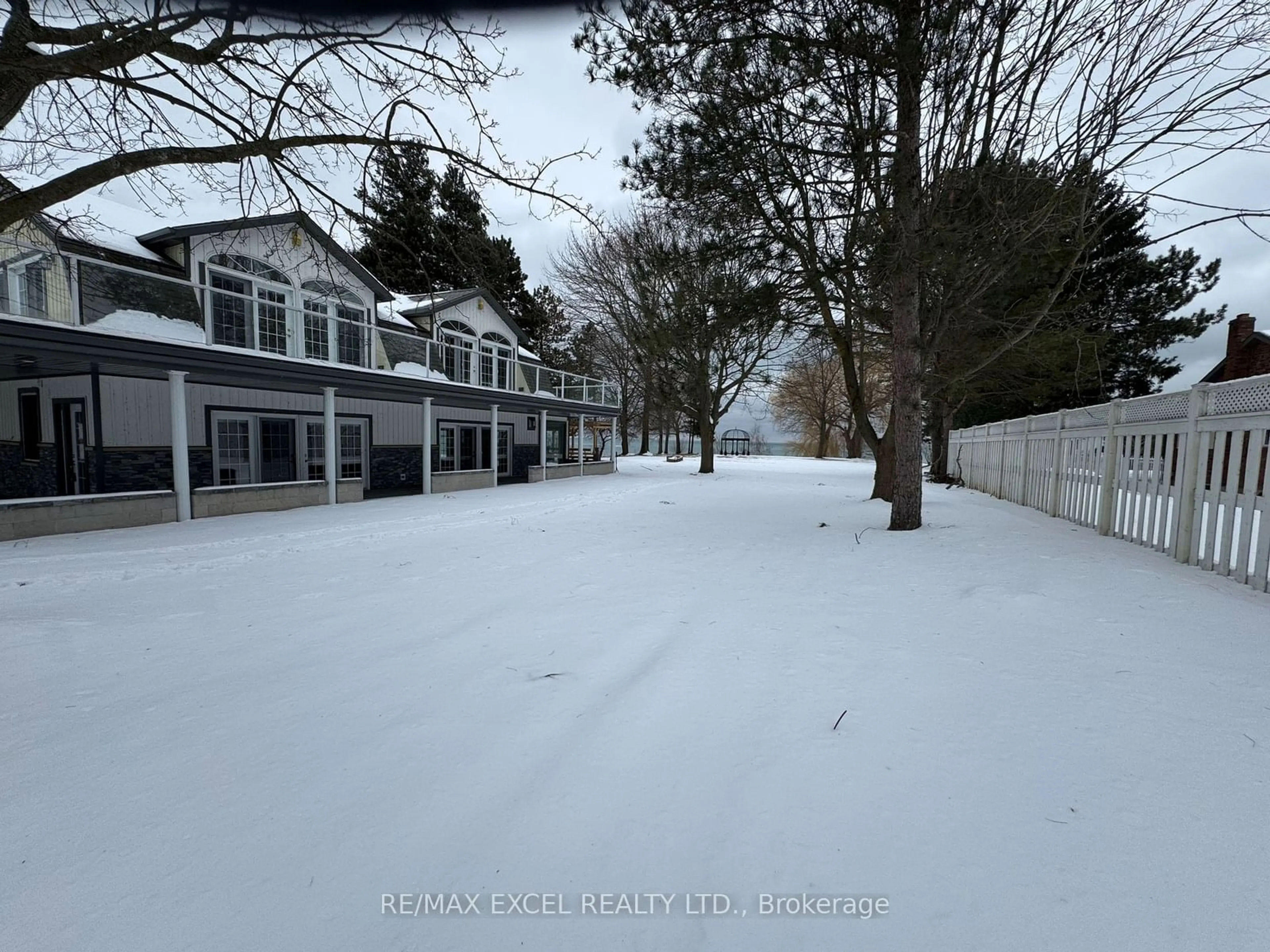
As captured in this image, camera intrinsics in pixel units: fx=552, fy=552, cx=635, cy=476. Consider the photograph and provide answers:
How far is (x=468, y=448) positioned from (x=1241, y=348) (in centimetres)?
2328

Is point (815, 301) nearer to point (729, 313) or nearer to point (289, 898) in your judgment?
point (729, 313)

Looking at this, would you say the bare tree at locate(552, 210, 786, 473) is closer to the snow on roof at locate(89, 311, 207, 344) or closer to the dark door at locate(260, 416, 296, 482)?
the snow on roof at locate(89, 311, 207, 344)

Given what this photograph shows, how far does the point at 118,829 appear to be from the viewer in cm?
184

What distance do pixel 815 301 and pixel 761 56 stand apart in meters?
3.78

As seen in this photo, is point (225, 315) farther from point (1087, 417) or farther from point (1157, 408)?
point (1087, 417)

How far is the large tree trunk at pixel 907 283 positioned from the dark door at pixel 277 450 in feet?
43.5

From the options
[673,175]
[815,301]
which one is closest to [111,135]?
[673,175]

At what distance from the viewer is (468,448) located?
19.5 metres

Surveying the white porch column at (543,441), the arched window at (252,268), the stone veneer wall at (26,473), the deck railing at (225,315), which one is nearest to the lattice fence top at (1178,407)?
the deck railing at (225,315)

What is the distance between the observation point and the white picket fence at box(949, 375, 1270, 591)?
4.51 meters

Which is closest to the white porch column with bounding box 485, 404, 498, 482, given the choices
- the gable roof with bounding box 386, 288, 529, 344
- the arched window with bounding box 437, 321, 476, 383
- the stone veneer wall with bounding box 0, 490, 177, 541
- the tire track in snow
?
the arched window with bounding box 437, 321, 476, 383

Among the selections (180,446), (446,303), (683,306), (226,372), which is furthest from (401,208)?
(446,303)

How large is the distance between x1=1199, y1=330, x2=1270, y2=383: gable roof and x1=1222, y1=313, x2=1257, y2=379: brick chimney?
0.07m

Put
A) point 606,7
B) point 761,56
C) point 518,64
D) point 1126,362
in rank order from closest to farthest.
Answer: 1. point 606,7
2. point 518,64
3. point 761,56
4. point 1126,362
